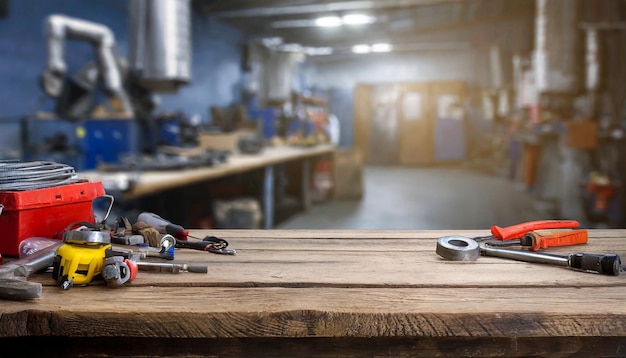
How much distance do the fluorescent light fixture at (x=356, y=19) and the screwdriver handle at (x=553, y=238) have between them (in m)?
8.02

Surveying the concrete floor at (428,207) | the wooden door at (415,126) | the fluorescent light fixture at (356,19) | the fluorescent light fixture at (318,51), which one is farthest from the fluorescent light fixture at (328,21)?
the wooden door at (415,126)

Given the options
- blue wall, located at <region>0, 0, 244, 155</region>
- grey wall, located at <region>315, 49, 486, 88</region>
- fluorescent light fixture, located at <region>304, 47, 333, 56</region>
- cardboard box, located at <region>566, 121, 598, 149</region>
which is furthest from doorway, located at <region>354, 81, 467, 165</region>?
cardboard box, located at <region>566, 121, 598, 149</region>

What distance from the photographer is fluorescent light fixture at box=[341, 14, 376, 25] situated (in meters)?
9.03

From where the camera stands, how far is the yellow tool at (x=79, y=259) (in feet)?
3.14

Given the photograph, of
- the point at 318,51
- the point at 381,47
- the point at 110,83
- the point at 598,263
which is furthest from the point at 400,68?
the point at 598,263

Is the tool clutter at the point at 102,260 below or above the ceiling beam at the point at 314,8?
below

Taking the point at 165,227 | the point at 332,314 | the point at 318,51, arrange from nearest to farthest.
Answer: the point at 332,314, the point at 165,227, the point at 318,51

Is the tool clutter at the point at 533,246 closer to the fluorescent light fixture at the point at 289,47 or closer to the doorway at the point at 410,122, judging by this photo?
the fluorescent light fixture at the point at 289,47

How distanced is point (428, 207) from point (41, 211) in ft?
18.9

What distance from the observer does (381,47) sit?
12.4 meters

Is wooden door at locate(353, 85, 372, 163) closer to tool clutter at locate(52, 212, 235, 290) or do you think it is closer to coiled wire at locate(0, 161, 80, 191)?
coiled wire at locate(0, 161, 80, 191)

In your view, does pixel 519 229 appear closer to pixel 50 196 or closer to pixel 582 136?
pixel 50 196

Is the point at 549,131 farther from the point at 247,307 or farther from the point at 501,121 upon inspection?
the point at 247,307

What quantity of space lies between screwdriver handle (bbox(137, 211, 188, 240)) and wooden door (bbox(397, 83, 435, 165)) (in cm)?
1249
